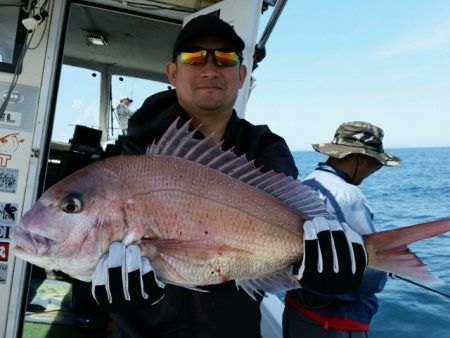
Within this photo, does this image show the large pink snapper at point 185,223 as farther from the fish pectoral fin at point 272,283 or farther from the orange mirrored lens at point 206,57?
the orange mirrored lens at point 206,57

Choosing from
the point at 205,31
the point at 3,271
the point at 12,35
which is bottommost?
the point at 3,271

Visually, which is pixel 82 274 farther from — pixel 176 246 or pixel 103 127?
pixel 103 127

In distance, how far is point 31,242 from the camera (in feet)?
4.50

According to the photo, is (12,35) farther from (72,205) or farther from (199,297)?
(199,297)

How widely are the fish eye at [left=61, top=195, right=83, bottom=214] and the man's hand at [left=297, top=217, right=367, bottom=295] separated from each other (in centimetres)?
84

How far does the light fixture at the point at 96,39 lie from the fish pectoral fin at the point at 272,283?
4819 millimetres

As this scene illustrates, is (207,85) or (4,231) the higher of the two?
(207,85)

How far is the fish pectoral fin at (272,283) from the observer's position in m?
1.54

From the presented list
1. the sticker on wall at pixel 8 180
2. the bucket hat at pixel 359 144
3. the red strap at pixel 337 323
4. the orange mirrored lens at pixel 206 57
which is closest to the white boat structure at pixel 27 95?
the sticker on wall at pixel 8 180

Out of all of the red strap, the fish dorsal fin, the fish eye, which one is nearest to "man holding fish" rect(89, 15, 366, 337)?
the fish dorsal fin

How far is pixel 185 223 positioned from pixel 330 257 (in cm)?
59

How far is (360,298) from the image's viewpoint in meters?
2.77

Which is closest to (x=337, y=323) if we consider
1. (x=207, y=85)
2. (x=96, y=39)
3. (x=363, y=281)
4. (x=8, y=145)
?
(x=363, y=281)

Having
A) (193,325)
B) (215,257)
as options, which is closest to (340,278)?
(215,257)
